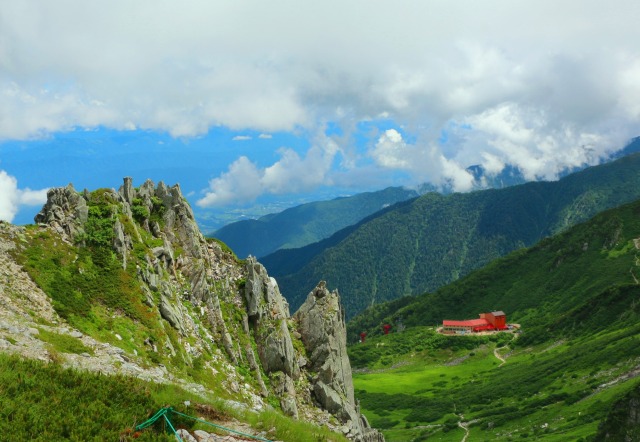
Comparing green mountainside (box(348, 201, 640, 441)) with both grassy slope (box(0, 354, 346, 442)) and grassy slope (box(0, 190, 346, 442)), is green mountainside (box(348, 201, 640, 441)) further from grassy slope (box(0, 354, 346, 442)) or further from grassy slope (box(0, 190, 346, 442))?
grassy slope (box(0, 354, 346, 442))

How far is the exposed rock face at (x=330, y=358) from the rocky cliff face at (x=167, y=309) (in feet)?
0.33

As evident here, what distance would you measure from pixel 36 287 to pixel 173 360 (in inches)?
360

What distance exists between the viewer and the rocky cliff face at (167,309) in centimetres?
2719

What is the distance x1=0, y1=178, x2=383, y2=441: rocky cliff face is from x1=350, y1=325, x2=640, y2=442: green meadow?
5634cm

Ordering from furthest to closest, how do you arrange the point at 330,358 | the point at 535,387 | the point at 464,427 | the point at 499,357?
the point at 499,357 < the point at 535,387 < the point at 464,427 < the point at 330,358

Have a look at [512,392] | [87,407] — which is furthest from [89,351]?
[512,392]

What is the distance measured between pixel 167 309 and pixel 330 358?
14.9 metres

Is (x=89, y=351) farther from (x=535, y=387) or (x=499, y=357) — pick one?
(x=499, y=357)

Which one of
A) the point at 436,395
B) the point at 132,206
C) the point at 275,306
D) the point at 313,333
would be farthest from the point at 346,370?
the point at 436,395

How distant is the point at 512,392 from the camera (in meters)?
132

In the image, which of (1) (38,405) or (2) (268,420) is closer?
(1) (38,405)

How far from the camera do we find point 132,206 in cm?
4188

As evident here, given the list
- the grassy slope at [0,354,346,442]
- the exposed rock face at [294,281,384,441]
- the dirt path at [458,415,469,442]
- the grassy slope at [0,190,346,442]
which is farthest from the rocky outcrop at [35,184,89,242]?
the dirt path at [458,415,469,442]

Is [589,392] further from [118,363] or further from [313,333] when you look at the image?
[118,363]
